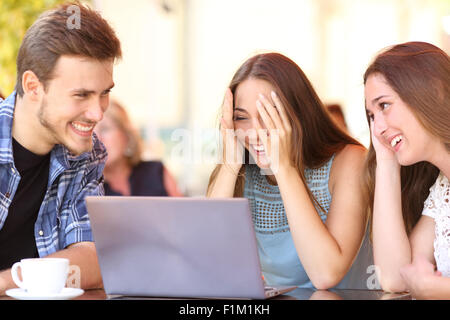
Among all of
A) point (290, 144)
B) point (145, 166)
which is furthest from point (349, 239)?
point (145, 166)

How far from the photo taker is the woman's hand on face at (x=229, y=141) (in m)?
1.87

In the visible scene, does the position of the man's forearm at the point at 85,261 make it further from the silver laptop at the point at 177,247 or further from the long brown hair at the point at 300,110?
the long brown hair at the point at 300,110

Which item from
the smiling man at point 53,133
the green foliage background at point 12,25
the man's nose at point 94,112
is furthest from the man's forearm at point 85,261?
the green foliage background at point 12,25

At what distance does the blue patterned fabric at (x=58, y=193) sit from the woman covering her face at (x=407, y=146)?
2.60ft

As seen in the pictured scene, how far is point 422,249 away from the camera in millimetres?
1635

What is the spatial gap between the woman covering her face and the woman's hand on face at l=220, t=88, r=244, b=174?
0.41 m

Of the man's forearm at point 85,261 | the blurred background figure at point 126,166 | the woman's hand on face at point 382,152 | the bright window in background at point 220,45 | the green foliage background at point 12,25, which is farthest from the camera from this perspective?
the bright window in background at point 220,45

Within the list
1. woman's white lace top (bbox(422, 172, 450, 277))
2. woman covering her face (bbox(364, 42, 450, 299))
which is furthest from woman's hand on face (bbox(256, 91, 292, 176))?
woman's white lace top (bbox(422, 172, 450, 277))

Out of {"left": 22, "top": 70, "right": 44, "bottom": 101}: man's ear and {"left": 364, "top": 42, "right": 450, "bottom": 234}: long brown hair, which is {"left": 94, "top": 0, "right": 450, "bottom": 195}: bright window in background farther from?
{"left": 364, "top": 42, "right": 450, "bottom": 234}: long brown hair

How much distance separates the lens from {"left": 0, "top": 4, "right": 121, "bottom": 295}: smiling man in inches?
66.1

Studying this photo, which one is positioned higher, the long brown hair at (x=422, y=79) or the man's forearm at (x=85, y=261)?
the long brown hair at (x=422, y=79)

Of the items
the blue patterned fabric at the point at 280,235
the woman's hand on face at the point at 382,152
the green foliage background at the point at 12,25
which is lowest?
the blue patterned fabric at the point at 280,235

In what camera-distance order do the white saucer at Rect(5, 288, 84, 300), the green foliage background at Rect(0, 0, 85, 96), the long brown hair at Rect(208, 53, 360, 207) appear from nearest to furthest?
the white saucer at Rect(5, 288, 84, 300), the long brown hair at Rect(208, 53, 360, 207), the green foliage background at Rect(0, 0, 85, 96)

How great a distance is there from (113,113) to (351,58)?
3416 mm
